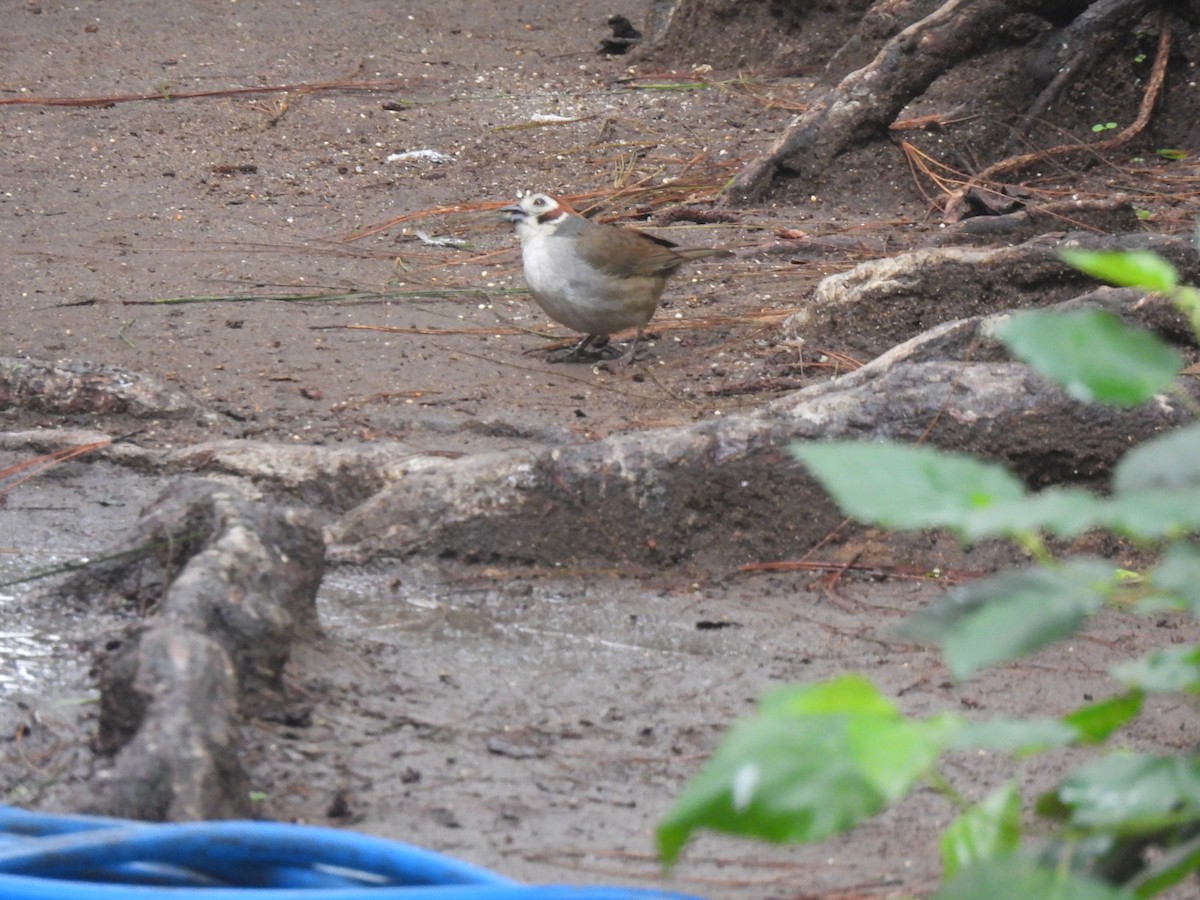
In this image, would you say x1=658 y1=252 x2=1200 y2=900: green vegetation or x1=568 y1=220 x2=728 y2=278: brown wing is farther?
x1=568 y1=220 x2=728 y2=278: brown wing

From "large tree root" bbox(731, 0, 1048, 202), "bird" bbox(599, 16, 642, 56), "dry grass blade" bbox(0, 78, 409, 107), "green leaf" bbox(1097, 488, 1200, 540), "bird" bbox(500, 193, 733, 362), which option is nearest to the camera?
"green leaf" bbox(1097, 488, 1200, 540)

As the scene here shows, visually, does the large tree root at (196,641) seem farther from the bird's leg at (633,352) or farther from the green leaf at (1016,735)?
the bird's leg at (633,352)

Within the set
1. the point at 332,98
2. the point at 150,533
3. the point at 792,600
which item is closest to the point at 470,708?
the point at 150,533

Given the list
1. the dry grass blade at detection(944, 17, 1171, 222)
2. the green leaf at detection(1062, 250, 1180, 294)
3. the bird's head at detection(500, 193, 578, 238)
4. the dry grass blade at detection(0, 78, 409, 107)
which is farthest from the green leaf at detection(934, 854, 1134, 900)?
the dry grass blade at detection(0, 78, 409, 107)

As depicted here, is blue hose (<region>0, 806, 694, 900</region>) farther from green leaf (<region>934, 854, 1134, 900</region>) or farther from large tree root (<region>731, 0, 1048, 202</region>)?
large tree root (<region>731, 0, 1048, 202</region>)

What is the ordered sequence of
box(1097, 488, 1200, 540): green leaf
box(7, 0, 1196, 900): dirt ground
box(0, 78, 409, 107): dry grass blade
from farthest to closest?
box(0, 78, 409, 107): dry grass blade → box(7, 0, 1196, 900): dirt ground → box(1097, 488, 1200, 540): green leaf

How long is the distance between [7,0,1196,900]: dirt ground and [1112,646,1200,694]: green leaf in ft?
4.26

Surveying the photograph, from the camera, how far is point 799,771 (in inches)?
36.1

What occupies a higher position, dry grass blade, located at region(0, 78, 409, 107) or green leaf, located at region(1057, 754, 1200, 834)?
dry grass blade, located at region(0, 78, 409, 107)

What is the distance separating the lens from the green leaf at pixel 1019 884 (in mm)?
932

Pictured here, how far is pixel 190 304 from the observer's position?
20.4 feet

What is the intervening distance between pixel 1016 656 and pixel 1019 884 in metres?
0.15

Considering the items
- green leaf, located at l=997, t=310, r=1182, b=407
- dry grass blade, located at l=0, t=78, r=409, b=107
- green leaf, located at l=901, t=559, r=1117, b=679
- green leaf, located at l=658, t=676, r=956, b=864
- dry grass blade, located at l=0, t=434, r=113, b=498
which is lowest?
Result: green leaf, located at l=658, t=676, r=956, b=864

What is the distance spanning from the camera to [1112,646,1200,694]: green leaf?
0.93 meters
